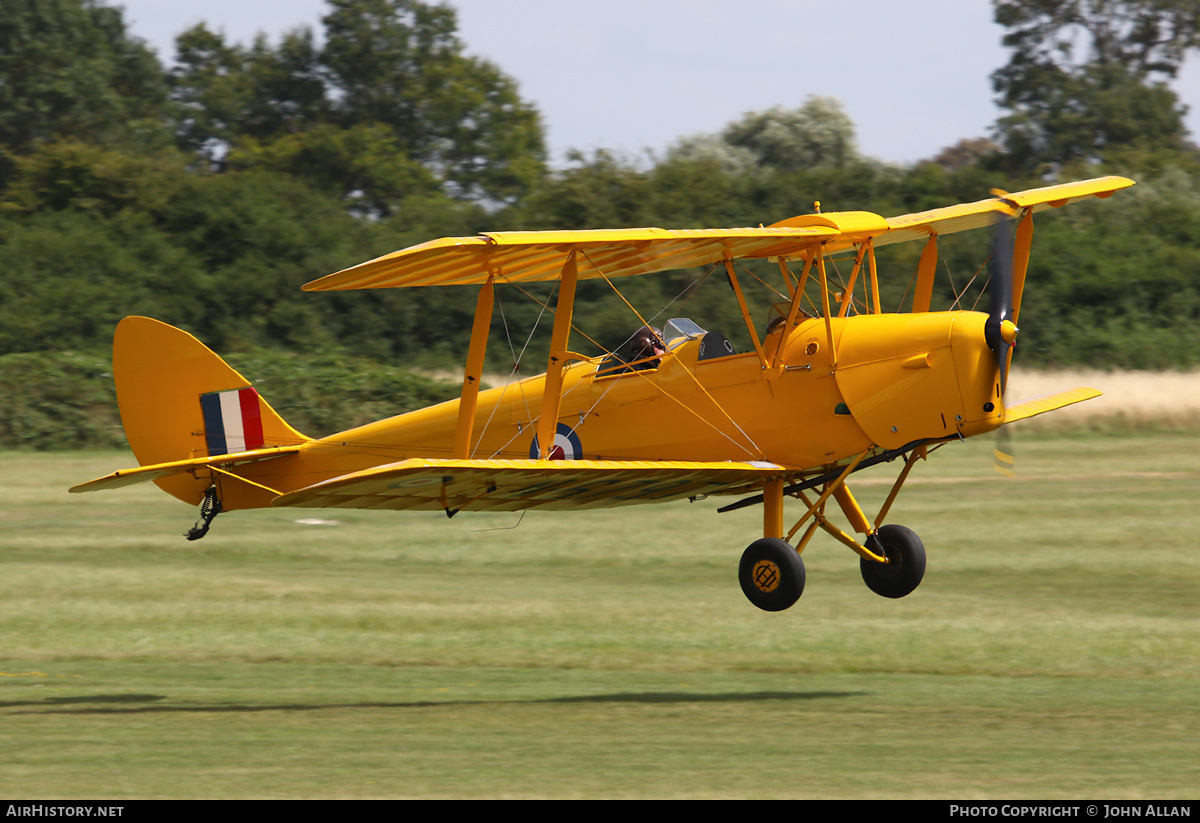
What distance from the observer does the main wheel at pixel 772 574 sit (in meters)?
10.9

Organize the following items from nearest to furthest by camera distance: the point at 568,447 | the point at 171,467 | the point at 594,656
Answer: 1. the point at 171,467
2. the point at 568,447
3. the point at 594,656

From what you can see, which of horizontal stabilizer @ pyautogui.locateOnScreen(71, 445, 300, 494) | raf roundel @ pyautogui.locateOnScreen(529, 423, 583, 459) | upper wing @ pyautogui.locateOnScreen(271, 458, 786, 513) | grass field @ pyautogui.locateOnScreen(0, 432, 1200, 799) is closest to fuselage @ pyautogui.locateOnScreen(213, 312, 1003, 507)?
raf roundel @ pyautogui.locateOnScreen(529, 423, 583, 459)

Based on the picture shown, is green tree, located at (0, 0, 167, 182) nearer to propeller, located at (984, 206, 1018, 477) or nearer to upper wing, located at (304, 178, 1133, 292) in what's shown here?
upper wing, located at (304, 178, 1133, 292)

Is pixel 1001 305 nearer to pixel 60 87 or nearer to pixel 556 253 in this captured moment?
pixel 556 253

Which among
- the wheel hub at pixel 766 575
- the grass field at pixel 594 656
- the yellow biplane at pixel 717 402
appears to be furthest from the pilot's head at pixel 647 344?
the grass field at pixel 594 656

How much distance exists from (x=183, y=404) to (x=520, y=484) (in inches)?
172

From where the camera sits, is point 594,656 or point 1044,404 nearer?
point 1044,404

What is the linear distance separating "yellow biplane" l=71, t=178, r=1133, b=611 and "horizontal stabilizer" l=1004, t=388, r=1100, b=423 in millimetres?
34

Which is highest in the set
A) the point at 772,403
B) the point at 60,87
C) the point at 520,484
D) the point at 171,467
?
the point at 60,87

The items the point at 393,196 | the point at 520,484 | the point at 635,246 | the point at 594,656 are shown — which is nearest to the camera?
the point at 520,484

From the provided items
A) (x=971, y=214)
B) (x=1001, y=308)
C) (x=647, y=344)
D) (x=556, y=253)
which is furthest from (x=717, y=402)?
(x=971, y=214)

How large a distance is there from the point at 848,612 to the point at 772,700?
4.39m

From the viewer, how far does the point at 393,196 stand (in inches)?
2170

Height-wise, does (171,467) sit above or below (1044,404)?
above
